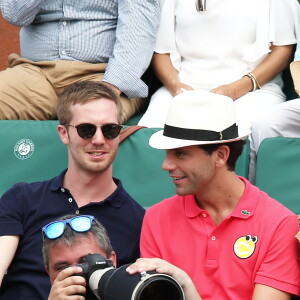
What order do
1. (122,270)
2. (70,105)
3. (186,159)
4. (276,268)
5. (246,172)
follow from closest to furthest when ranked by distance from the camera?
(122,270)
(276,268)
(186,159)
(70,105)
(246,172)

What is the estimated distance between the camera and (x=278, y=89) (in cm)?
420

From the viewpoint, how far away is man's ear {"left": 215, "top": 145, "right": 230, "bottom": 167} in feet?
8.96

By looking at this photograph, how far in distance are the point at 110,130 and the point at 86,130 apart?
9 cm

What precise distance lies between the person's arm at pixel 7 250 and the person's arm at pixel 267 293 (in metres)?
0.92

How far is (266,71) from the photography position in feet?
13.5

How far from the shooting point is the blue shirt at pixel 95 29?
4.25 metres

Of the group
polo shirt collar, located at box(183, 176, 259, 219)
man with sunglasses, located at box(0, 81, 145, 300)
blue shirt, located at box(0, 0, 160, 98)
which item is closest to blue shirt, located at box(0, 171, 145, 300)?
man with sunglasses, located at box(0, 81, 145, 300)

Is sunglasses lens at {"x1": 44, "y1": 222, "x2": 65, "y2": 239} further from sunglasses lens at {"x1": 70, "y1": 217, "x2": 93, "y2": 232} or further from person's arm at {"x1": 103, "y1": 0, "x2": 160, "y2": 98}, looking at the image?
person's arm at {"x1": 103, "y1": 0, "x2": 160, "y2": 98}

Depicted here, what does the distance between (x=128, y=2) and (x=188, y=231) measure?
6.18 feet

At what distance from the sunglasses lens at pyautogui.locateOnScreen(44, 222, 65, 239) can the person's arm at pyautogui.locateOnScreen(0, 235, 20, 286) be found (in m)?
0.60

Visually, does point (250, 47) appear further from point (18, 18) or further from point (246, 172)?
point (18, 18)

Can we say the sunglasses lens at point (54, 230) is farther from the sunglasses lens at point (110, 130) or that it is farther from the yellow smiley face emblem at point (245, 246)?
the sunglasses lens at point (110, 130)

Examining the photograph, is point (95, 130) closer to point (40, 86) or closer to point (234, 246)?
point (234, 246)

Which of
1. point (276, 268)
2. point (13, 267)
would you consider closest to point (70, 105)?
point (13, 267)
